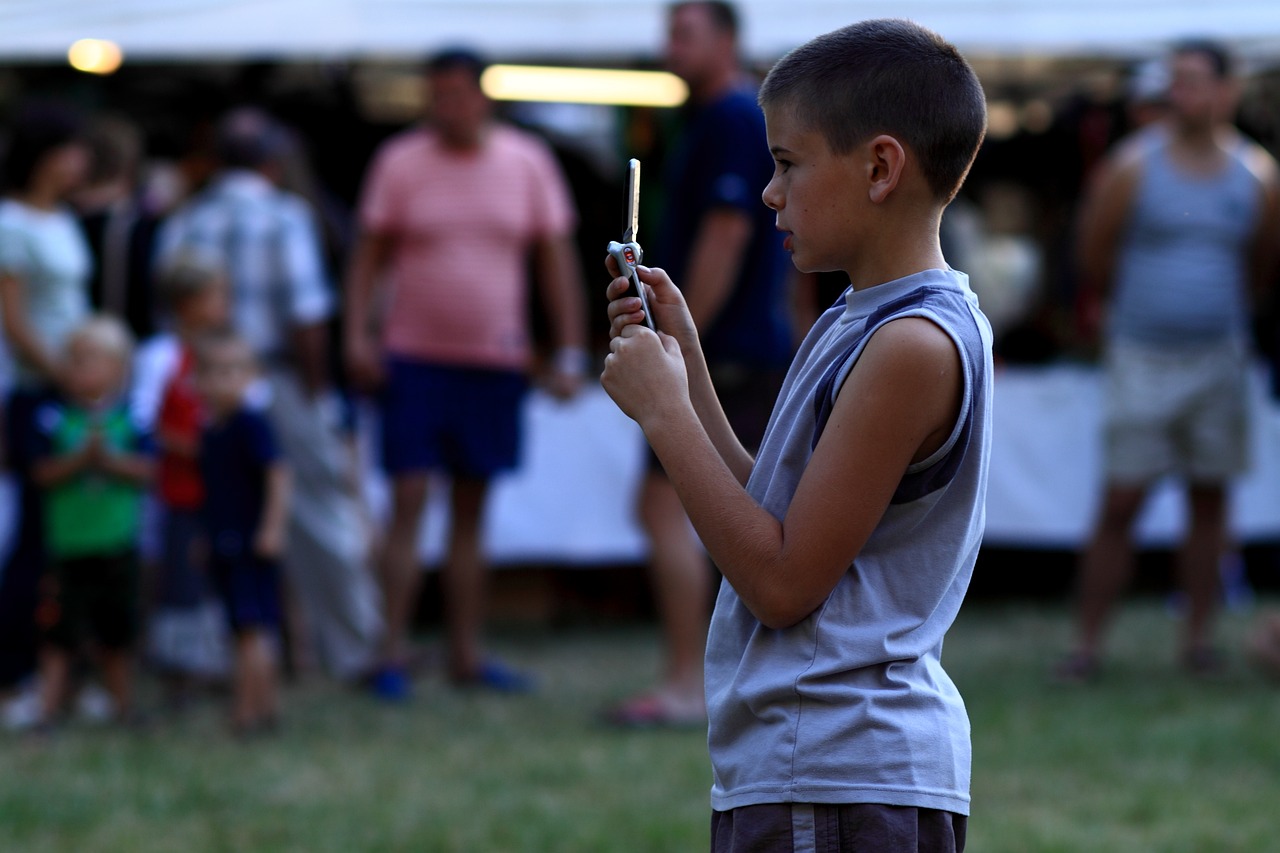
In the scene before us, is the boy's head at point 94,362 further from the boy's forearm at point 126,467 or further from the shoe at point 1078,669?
the shoe at point 1078,669

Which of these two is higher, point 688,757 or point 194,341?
point 194,341

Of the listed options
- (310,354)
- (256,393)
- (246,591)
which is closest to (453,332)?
(310,354)

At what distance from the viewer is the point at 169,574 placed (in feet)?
17.0

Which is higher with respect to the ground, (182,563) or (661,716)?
(182,563)

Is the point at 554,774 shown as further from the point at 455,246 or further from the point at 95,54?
the point at 95,54

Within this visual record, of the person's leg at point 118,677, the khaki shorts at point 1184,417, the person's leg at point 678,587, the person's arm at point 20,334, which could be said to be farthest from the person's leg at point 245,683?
the khaki shorts at point 1184,417

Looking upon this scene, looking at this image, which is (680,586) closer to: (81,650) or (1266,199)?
(81,650)

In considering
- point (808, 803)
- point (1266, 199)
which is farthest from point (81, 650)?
point (1266, 199)

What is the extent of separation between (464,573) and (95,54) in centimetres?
276

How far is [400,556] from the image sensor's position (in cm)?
518

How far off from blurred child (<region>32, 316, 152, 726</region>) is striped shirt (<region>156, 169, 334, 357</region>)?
657 millimetres

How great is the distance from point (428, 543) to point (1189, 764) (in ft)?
10.2

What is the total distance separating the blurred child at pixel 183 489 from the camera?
4.87 m

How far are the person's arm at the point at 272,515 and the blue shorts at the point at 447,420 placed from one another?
0.50 m
